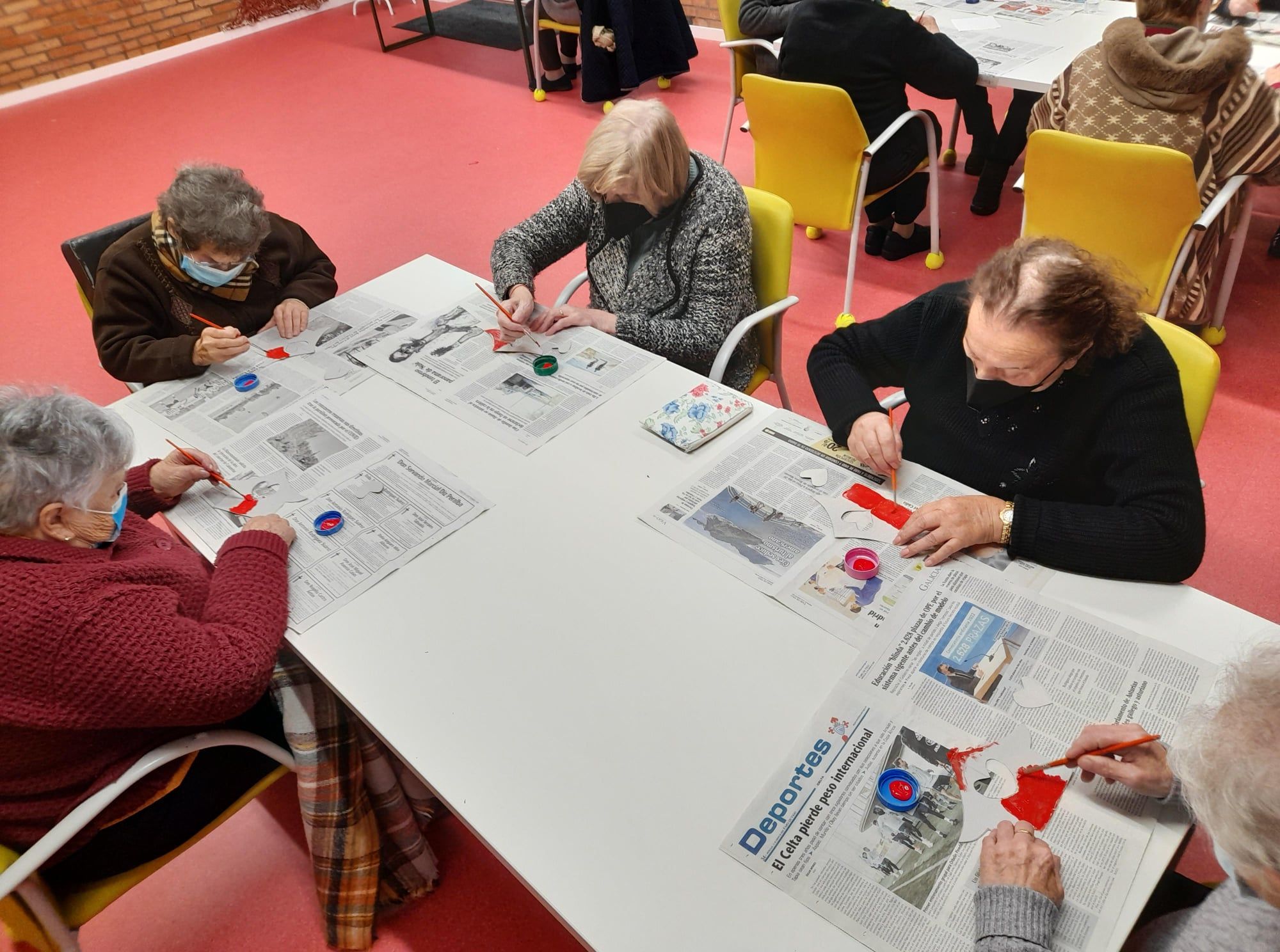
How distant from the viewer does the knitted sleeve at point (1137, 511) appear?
1256mm

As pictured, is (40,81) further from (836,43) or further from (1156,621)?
(1156,621)

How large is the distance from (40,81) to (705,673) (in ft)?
24.8

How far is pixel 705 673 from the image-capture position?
3.91 feet

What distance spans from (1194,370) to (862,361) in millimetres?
580

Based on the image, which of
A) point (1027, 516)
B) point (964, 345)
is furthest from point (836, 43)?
point (1027, 516)

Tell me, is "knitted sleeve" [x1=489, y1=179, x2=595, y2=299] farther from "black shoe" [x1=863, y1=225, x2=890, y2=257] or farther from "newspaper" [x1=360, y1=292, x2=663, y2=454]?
"black shoe" [x1=863, y1=225, x2=890, y2=257]

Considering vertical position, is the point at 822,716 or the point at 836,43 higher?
the point at 836,43

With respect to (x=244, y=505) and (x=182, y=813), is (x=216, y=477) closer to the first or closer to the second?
(x=244, y=505)

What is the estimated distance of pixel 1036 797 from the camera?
1.01 m

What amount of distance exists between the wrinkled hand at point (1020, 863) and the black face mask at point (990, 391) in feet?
2.41

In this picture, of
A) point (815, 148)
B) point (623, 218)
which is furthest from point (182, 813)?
point (815, 148)

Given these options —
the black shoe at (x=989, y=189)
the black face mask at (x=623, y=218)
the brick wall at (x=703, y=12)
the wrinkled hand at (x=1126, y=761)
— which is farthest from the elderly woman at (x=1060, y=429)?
the brick wall at (x=703, y=12)

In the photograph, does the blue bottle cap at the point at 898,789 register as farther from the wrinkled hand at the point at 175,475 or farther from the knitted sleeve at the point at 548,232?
the knitted sleeve at the point at 548,232

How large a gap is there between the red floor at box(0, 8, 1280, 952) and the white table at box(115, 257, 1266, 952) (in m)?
0.76
